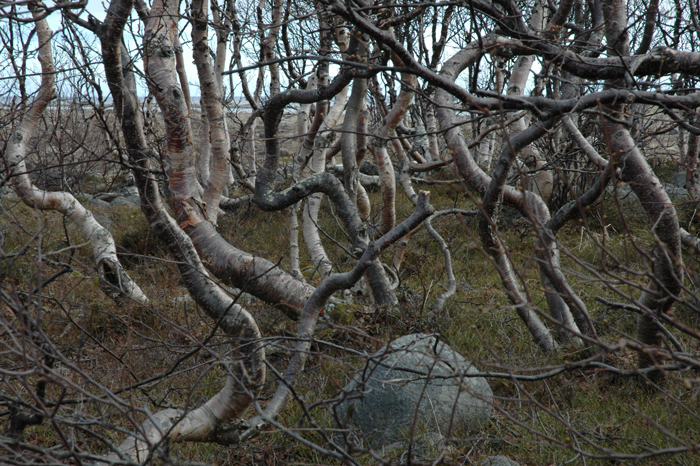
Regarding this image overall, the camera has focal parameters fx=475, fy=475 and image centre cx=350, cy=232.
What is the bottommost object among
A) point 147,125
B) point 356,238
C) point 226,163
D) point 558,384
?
point 558,384

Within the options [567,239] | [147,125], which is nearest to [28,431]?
[147,125]

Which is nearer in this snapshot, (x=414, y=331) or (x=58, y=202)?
(x=414, y=331)

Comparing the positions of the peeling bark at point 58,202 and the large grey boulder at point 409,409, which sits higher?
the peeling bark at point 58,202

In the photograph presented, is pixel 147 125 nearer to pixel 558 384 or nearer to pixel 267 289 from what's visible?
pixel 267 289

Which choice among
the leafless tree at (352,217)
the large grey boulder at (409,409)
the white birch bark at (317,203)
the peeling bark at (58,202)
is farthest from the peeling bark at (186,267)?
the white birch bark at (317,203)

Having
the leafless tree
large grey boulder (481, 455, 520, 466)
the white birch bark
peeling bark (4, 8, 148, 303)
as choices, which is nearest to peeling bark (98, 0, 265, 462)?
the leafless tree

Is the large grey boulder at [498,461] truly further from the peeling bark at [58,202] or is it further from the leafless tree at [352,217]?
the peeling bark at [58,202]

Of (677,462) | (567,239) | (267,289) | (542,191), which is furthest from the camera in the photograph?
(542,191)

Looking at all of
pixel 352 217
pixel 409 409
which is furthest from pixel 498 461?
pixel 352 217

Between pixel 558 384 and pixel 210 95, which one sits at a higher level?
pixel 210 95

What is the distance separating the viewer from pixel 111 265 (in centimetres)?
541

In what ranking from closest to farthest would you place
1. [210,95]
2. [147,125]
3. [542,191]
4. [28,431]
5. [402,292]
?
1. [28,431]
2. [147,125]
3. [210,95]
4. [402,292]
5. [542,191]

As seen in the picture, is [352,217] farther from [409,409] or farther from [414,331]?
[409,409]

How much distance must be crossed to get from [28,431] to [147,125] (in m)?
2.75
